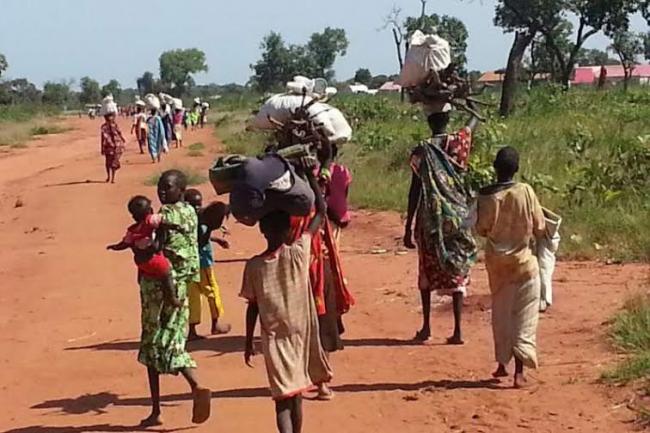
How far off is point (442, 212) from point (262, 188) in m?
Answer: 2.60

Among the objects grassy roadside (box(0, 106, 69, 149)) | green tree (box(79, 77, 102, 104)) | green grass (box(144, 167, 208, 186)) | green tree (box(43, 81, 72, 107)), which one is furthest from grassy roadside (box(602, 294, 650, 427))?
green tree (box(79, 77, 102, 104))

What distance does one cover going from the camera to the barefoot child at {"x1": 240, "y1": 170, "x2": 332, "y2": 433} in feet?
17.4

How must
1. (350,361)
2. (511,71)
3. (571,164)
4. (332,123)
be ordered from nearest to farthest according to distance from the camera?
1. (332,123)
2. (350,361)
3. (571,164)
4. (511,71)

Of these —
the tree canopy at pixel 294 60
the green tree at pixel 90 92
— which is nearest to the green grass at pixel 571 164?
the tree canopy at pixel 294 60

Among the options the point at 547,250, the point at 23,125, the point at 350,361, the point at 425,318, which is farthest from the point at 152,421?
the point at 23,125

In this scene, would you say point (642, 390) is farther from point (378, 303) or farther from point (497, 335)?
point (378, 303)

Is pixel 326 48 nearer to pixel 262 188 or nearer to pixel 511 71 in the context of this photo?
pixel 511 71

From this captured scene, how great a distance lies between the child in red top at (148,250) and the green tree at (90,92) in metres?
103

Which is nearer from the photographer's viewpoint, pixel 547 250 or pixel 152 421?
pixel 152 421

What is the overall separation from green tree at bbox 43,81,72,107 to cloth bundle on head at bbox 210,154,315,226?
89364mm

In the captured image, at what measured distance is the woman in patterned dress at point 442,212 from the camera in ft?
24.5

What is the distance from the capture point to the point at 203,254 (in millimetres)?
8055

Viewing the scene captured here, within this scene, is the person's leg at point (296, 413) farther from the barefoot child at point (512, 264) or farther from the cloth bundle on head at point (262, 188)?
the barefoot child at point (512, 264)

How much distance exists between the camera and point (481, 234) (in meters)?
6.67
